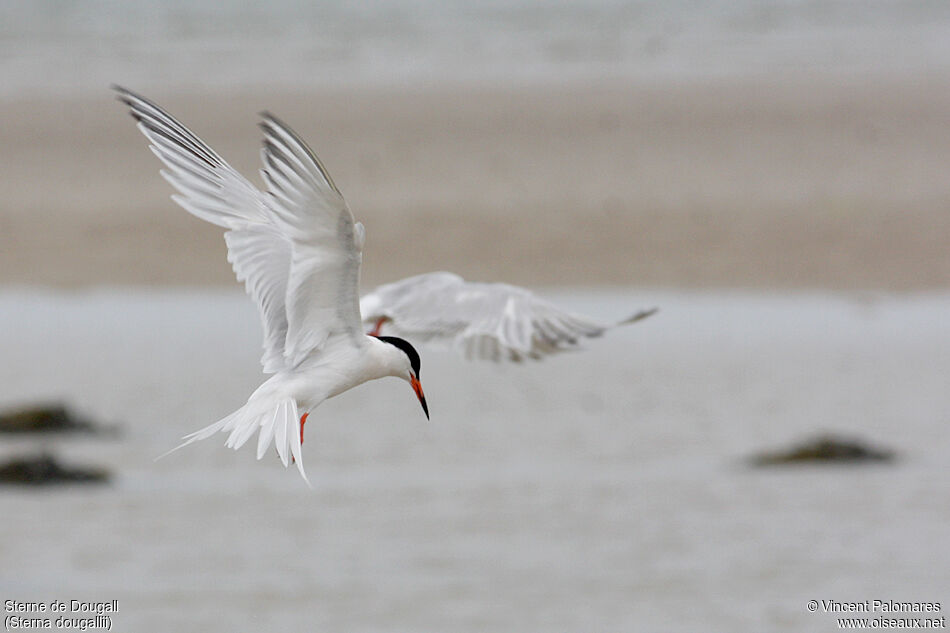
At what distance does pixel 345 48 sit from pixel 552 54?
10.8 ft

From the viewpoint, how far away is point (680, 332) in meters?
15.6

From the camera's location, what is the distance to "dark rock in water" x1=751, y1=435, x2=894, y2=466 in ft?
39.1

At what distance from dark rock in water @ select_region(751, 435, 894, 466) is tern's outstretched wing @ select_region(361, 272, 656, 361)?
5.50m

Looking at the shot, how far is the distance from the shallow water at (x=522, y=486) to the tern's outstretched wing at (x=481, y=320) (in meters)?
2.83

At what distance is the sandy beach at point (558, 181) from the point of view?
17188 mm

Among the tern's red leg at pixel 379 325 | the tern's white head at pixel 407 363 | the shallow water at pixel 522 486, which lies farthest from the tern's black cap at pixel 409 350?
the shallow water at pixel 522 486

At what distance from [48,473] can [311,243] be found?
7553 mm

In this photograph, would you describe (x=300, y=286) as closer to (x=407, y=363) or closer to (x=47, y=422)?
(x=407, y=363)

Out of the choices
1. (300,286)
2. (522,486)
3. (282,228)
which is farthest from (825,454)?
(282,228)

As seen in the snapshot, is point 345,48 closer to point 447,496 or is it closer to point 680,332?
point 680,332

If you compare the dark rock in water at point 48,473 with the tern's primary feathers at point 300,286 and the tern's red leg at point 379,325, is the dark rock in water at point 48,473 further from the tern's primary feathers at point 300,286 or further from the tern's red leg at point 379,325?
the tern's primary feathers at point 300,286

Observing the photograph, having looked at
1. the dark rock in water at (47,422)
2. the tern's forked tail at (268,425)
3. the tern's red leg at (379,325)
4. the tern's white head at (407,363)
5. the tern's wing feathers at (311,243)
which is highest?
the dark rock in water at (47,422)

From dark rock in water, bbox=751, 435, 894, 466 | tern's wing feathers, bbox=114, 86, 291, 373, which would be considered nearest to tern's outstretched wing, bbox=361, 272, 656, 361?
tern's wing feathers, bbox=114, 86, 291, 373

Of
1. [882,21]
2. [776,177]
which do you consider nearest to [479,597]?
[776,177]
